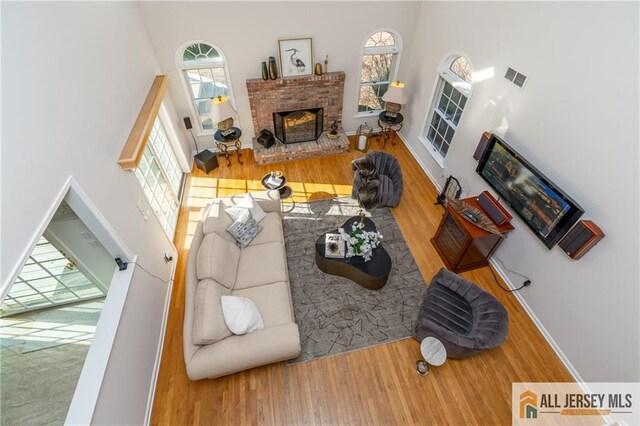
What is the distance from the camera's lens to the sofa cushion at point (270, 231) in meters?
4.25

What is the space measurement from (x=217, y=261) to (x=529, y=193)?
3.76m

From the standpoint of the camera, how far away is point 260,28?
502cm

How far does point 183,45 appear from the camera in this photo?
497 centimetres

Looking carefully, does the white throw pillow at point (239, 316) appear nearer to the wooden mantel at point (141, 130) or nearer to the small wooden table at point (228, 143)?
the wooden mantel at point (141, 130)

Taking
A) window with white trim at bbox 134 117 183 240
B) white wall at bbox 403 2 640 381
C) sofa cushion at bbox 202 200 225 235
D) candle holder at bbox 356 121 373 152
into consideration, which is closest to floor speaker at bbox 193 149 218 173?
window with white trim at bbox 134 117 183 240

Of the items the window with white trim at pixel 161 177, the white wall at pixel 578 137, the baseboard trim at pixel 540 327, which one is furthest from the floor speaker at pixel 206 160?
the baseboard trim at pixel 540 327

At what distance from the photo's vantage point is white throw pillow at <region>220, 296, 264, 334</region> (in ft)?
10.2

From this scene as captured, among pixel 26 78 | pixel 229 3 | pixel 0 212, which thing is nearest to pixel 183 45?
pixel 229 3

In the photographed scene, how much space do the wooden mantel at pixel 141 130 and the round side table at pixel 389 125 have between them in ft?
13.3

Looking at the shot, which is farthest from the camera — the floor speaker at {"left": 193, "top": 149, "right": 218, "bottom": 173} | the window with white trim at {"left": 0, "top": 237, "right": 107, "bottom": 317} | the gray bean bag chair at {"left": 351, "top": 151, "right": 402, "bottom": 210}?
the floor speaker at {"left": 193, "top": 149, "right": 218, "bottom": 173}

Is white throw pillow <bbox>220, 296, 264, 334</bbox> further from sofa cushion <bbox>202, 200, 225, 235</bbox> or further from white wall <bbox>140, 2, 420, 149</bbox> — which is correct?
white wall <bbox>140, 2, 420, 149</bbox>

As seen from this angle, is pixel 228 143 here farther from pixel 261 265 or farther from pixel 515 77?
pixel 515 77

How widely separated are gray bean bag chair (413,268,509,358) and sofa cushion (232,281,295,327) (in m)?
1.54

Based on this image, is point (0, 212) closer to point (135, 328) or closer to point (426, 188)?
point (135, 328)
